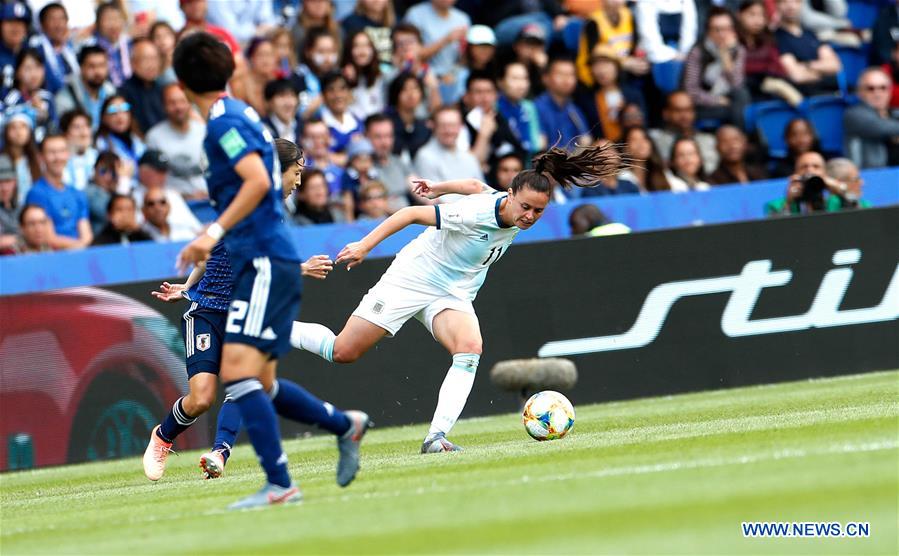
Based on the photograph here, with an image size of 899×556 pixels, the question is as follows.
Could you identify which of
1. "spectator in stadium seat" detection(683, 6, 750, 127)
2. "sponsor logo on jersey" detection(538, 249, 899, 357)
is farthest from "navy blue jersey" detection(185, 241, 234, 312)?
"spectator in stadium seat" detection(683, 6, 750, 127)

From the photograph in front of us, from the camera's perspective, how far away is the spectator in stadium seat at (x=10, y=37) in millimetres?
16312

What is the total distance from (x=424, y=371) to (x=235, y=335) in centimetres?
676

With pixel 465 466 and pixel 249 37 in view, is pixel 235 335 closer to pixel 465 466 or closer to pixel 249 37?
pixel 465 466

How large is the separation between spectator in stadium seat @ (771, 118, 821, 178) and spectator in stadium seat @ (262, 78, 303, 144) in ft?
20.3

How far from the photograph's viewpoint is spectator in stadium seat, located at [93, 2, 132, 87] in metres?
17.0

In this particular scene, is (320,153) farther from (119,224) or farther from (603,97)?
(603,97)

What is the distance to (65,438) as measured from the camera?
1334cm

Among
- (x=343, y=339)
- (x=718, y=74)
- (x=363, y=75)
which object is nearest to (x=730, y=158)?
(x=718, y=74)

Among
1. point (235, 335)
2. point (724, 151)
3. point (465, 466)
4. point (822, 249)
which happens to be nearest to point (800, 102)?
point (724, 151)

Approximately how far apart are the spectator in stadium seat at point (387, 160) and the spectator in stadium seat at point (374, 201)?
44cm

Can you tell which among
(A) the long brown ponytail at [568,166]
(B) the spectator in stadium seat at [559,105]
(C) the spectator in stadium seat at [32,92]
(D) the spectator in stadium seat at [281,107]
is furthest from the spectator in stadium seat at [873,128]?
(C) the spectator in stadium seat at [32,92]

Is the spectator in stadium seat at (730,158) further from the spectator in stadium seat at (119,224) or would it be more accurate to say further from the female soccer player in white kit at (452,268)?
the female soccer player in white kit at (452,268)

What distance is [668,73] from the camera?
19.8 meters

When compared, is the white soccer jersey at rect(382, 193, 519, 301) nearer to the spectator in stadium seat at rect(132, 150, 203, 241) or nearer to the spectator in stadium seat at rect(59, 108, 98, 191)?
the spectator in stadium seat at rect(132, 150, 203, 241)
